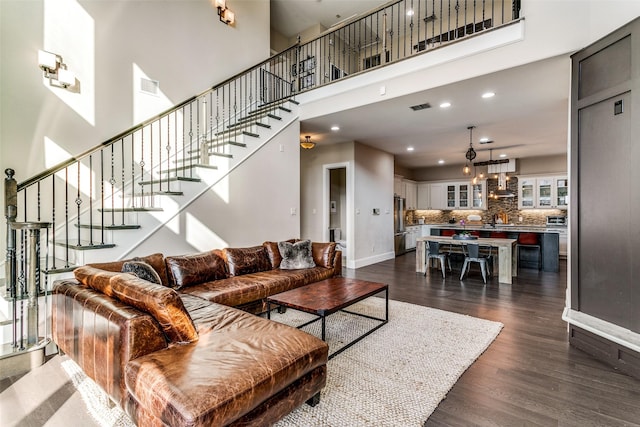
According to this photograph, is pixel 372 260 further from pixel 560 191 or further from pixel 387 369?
pixel 560 191

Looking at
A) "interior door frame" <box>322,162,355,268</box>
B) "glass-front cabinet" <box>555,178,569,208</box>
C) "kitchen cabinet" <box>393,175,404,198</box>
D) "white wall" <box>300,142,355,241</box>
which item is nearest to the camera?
"interior door frame" <box>322,162,355,268</box>

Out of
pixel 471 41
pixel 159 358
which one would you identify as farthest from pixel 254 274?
pixel 471 41

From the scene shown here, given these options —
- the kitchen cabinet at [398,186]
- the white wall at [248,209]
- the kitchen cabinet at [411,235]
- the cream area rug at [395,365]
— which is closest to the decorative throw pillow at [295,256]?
the cream area rug at [395,365]

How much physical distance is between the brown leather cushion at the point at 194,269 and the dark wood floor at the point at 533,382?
2.65m

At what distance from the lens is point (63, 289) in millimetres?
2301

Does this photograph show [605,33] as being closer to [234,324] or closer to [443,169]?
[234,324]

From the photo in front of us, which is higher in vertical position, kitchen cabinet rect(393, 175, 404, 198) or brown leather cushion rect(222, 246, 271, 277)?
kitchen cabinet rect(393, 175, 404, 198)

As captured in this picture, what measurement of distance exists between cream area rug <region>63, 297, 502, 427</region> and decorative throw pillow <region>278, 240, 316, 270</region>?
71 cm

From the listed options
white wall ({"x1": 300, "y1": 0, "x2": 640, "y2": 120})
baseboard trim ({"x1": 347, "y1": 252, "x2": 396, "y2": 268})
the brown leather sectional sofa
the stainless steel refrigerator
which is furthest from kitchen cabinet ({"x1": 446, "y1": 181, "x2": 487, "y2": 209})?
the brown leather sectional sofa

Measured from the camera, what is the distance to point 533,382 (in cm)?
227

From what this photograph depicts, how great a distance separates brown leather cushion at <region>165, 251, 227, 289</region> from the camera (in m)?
3.30

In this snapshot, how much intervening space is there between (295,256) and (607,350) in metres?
3.31

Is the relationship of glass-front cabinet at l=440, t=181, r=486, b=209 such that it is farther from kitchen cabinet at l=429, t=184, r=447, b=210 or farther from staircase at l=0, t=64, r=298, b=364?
staircase at l=0, t=64, r=298, b=364

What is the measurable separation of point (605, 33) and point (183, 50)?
221 inches
